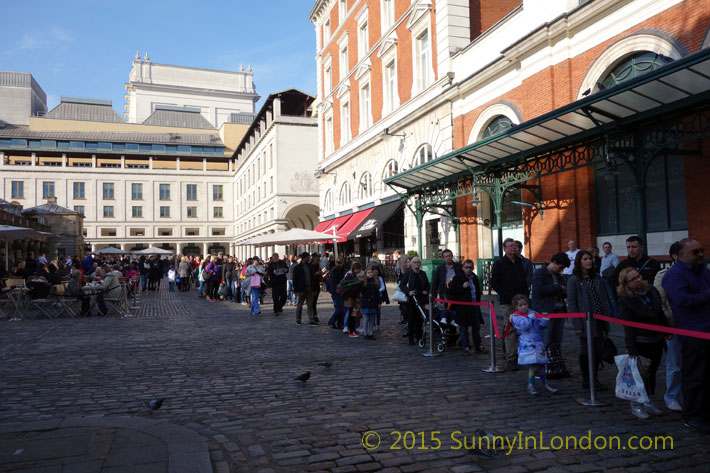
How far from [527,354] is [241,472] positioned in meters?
3.56

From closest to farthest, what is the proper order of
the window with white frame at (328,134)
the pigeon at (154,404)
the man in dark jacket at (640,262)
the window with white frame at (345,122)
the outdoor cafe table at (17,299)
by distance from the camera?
1. the pigeon at (154,404)
2. the man in dark jacket at (640,262)
3. the outdoor cafe table at (17,299)
4. the window with white frame at (345,122)
5. the window with white frame at (328,134)

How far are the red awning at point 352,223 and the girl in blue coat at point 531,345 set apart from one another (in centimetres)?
1889

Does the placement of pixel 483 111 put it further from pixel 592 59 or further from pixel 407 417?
pixel 407 417

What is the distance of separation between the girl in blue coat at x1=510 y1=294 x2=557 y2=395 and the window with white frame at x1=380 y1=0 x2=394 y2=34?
2190cm

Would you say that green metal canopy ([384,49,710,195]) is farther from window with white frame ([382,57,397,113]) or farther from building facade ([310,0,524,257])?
window with white frame ([382,57,397,113])

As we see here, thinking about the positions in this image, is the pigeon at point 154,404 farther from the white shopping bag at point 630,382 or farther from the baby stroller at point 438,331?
the baby stroller at point 438,331

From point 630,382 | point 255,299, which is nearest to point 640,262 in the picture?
point 630,382

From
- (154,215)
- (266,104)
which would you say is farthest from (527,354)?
(154,215)

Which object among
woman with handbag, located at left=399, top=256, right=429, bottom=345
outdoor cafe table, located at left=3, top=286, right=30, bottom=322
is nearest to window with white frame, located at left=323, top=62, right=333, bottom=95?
outdoor cafe table, located at left=3, top=286, right=30, bottom=322

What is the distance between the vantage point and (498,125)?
714 inches

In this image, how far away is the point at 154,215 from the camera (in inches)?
2800

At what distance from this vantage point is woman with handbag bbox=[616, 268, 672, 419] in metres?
5.20

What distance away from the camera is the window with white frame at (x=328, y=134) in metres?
34.4

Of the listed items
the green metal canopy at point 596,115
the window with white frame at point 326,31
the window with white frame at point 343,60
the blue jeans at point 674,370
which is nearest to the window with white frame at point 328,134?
the window with white frame at point 343,60
